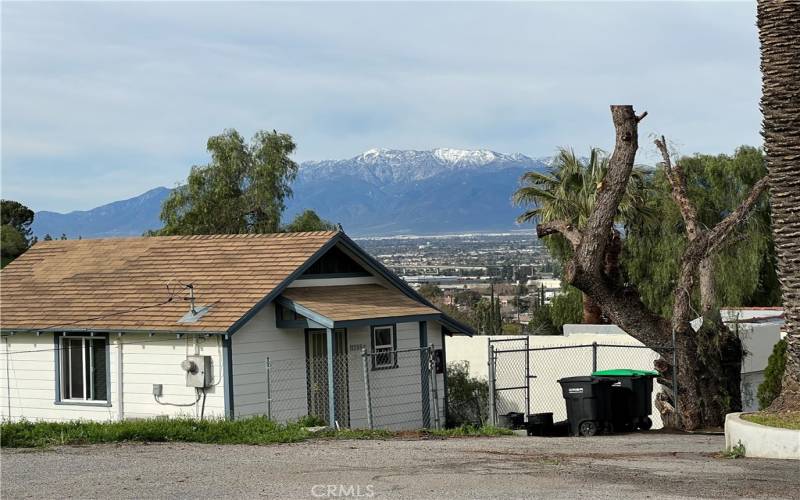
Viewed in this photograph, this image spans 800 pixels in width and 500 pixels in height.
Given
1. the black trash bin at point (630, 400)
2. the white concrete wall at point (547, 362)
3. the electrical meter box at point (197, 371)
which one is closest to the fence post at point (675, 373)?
the black trash bin at point (630, 400)

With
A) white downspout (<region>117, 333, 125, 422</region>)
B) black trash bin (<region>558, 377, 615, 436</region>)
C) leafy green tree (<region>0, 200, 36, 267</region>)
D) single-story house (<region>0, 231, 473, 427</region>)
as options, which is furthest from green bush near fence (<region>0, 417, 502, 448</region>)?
leafy green tree (<region>0, 200, 36, 267</region>)

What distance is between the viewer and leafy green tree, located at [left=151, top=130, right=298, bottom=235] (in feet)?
Answer: 154

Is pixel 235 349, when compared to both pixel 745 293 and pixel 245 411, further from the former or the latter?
pixel 745 293

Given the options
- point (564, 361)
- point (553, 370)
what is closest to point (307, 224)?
point (553, 370)

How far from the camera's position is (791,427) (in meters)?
13.9

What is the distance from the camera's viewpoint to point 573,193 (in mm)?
34938

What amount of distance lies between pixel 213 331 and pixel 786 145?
10039 millimetres

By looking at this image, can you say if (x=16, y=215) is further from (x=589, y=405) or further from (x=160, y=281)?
(x=589, y=405)

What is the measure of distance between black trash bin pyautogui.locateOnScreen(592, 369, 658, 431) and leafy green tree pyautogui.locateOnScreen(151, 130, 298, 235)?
28.2 meters

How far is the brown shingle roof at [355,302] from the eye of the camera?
21656 millimetres

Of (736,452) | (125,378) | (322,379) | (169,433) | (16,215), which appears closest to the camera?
(736,452)

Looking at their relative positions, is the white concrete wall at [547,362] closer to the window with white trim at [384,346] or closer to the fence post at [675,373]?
the window with white trim at [384,346]

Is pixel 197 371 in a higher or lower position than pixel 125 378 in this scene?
higher

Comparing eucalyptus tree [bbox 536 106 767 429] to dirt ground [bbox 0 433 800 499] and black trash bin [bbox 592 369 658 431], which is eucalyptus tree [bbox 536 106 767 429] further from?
dirt ground [bbox 0 433 800 499]
